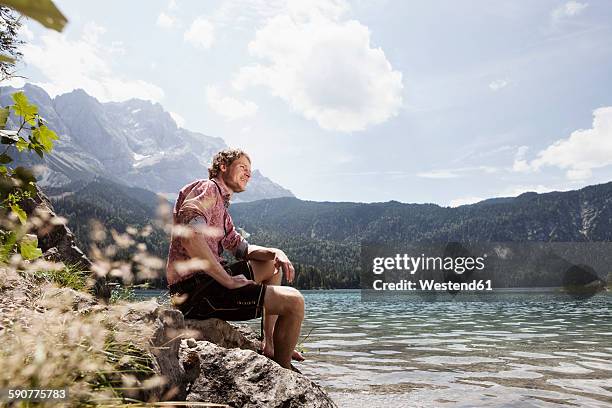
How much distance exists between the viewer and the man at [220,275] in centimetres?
495

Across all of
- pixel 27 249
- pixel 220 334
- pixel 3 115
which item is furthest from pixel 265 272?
pixel 3 115

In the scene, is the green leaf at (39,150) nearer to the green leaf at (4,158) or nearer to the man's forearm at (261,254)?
the green leaf at (4,158)

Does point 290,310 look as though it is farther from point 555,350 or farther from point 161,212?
point 555,350

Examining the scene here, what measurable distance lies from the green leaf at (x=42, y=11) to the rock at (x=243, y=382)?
4141 millimetres

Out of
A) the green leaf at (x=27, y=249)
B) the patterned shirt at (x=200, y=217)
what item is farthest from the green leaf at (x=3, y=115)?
the patterned shirt at (x=200, y=217)

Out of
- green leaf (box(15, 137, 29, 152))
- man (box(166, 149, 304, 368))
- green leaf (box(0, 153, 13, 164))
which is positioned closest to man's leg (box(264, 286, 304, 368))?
man (box(166, 149, 304, 368))

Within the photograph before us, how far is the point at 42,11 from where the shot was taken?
1.91 ft

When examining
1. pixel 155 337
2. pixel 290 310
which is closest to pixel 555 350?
pixel 290 310

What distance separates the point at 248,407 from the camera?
4309 millimetres

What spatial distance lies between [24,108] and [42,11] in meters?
3.64

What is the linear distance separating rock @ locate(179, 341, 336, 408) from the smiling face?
1857mm

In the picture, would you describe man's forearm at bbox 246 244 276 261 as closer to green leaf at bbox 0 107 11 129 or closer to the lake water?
the lake water

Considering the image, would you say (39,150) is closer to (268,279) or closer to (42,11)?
(268,279)

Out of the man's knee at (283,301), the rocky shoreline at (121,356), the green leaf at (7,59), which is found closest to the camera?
the green leaf at (7,59)
